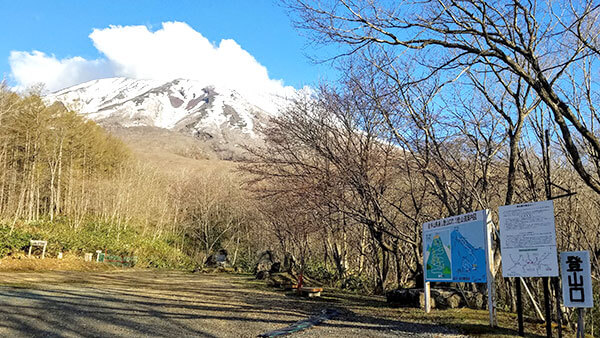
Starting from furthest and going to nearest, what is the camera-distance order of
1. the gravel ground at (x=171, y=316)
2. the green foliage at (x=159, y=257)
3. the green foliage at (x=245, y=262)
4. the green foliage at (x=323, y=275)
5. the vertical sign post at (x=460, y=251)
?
the green foliage at (x=245, y=262)
the green foliage at (x=159, y=257)
the green foliage at (x=323, y=275)
the vertical sign post at (x=460, y=251)
the gravel ground at (x=171, y=316)

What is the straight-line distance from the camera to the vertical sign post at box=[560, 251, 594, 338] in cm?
452

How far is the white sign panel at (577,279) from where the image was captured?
4521 millimetres

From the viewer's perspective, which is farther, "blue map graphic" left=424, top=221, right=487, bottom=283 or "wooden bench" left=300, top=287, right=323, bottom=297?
"wooden bench" left=300, top=287, right=323, bottom=297

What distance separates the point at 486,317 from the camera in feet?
21.4

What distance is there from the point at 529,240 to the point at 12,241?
Result: 54.4ft

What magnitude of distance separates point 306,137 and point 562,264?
19.2 ft

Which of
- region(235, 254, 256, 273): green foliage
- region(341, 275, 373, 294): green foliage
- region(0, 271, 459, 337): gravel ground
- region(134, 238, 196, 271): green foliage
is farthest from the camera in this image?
region(235, 254, 256, 273): green foliage

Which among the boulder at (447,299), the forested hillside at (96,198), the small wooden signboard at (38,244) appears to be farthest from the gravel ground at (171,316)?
the forested hillside at (96,198)

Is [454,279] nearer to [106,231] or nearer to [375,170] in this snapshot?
[375,170]

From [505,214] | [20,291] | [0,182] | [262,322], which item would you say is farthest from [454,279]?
[0,182]

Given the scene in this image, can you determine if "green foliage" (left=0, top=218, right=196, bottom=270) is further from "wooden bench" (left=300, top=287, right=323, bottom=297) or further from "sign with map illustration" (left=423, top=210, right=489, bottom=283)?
"sign with map illustration" (left=423, top=210, right=489, bottom=283)

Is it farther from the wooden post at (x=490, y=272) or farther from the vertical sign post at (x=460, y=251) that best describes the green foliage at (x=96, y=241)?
the wooden post at (x=490, y=272)

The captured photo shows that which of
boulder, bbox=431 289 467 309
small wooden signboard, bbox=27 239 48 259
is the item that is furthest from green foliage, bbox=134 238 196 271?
boulder, bbox=431 289 467 309

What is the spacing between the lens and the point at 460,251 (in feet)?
20.9
